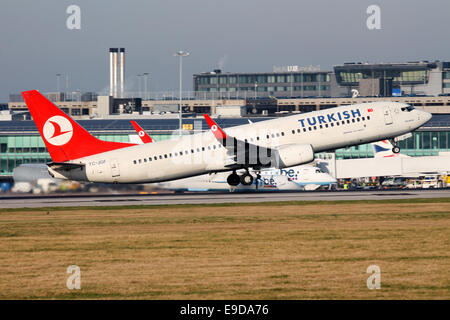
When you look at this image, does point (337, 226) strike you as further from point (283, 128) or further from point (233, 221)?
point (283, 128)

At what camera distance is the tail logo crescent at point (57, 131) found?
200 ft

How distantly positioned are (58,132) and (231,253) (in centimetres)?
3182

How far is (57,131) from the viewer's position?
61.2m

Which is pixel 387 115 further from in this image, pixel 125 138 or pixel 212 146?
pixel 125 138

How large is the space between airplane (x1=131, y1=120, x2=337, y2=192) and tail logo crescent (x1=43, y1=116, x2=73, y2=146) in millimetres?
12470

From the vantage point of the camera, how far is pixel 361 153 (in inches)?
4929

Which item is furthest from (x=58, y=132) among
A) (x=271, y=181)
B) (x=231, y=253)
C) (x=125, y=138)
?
(x=125, y=138)

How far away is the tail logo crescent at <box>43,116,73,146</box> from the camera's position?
6106 centimetres

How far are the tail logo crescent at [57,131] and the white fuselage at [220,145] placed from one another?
7.11 ft
